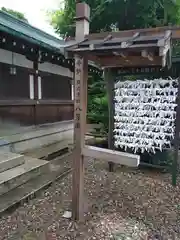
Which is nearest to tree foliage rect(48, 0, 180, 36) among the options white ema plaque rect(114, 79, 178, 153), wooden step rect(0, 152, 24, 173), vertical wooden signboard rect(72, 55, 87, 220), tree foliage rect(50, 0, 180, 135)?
tree foliage rect(50, 0, 180, 135)

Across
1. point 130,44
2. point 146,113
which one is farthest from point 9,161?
point 130,44

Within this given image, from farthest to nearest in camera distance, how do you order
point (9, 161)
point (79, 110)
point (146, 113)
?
point (9, 161) < point (146, 113) < point (79, 110)

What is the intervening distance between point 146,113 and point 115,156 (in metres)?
1.70

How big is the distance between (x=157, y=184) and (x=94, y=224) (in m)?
1.78

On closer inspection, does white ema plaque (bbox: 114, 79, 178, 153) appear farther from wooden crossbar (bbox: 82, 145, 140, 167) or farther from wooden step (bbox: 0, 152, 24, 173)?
wooden step (bbox: 0, 152, 24, 173)

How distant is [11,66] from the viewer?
579 centimetres

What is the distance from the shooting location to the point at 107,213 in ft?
10.3

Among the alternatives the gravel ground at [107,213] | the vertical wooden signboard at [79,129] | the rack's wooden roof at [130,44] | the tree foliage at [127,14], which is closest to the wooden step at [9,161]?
the gravel ground at [107,213]

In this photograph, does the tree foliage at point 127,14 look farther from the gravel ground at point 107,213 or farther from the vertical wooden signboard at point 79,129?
the vertical wooden signboard at point 79,129

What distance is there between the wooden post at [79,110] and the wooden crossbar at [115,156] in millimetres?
118

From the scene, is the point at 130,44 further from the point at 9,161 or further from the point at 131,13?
the point at 131,13

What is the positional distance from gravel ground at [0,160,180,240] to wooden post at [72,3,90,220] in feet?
0.93

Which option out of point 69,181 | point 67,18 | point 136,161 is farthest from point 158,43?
point 67,18

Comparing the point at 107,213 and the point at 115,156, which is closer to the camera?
the point at 115,156
